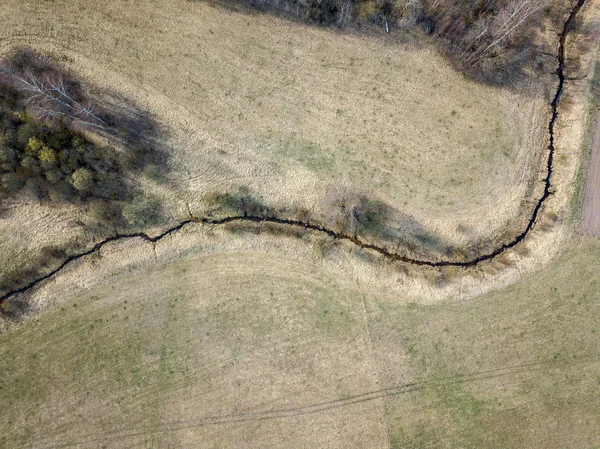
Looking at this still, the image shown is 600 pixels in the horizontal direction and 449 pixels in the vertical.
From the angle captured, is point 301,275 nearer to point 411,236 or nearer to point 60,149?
point 411,236

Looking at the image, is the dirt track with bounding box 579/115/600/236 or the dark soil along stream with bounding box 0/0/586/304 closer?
the dirt track with bounding box 579/115/600/236

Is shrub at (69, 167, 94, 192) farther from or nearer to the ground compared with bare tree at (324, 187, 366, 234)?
nearer to the ground

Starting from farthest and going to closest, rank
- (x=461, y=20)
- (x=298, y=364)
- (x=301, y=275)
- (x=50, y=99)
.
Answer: (x=301, y=275) → (x=298, y=364) → (x=461, y=20) → (x=50, y=99)

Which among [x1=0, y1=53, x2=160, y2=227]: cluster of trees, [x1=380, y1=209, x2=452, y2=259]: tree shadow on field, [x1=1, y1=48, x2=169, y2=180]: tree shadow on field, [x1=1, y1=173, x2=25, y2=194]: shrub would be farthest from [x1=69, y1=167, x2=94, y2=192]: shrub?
[x1=380, y1=209, x2=452, y2=259]: tree shadow on field

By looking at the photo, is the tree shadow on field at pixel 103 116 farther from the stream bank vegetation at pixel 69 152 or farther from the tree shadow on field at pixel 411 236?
the tree shadow on field at pixel 411 236

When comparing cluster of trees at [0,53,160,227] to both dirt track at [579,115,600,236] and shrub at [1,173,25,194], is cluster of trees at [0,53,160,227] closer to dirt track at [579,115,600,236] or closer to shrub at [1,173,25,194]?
shrub at [1,173,25,194]

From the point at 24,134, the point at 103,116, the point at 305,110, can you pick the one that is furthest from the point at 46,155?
the point at 305,110

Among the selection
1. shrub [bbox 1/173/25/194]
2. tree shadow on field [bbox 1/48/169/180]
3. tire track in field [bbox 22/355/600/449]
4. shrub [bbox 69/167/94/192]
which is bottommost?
tire track in field [bbox 22/355/600/449]
